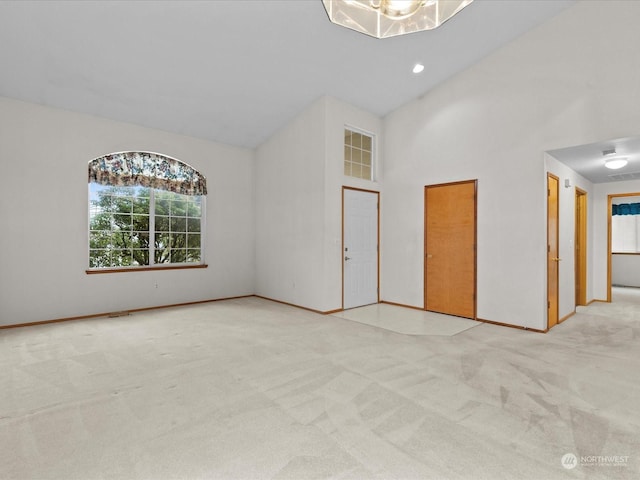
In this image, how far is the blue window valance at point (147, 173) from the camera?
5.30m

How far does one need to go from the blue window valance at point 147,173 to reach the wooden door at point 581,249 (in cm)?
690

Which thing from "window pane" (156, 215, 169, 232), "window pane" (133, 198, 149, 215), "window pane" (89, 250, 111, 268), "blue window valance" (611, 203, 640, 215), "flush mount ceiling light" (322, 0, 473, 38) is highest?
"flush mount ceiling light" (322, 0, 473, 38)

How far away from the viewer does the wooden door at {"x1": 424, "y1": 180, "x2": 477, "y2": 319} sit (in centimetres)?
→ 511

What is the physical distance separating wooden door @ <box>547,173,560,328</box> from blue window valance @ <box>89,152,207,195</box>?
18.4 feet

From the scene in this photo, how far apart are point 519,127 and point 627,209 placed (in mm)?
6201

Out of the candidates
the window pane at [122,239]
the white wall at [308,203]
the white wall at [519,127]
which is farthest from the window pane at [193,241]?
the white wall at [519,127]

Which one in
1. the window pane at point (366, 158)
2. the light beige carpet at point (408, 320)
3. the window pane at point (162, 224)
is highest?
the window pane at point (366, 158)

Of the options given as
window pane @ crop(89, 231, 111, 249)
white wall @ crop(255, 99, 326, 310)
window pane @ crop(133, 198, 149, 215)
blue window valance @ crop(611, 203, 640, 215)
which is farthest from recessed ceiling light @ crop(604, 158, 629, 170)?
window pane @ crop(89, 231, 111, 249)

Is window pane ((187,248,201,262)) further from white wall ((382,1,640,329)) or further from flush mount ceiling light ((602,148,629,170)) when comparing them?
flush mount ceiling light ((602,148,629,170))

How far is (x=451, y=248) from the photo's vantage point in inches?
210

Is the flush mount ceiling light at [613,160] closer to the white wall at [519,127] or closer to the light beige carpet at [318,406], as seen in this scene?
the white wall at [519,127]

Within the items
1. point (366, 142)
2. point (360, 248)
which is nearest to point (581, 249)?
point (360, 248)

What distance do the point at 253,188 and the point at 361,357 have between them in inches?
185

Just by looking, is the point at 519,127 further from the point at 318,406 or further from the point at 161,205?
the point at 161,205
